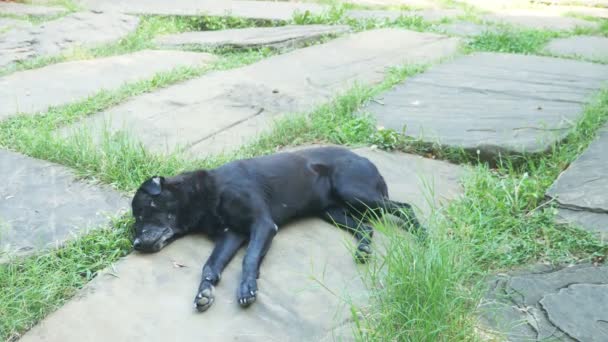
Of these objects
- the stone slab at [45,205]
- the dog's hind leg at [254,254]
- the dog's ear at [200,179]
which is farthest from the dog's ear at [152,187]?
the dog's hind leg at [254,254]

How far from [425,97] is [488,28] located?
128 inches

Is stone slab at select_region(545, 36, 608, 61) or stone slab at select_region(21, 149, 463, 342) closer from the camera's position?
stone slab at select_region(21, 149, 463, 342)

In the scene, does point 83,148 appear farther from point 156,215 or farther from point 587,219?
point 587,219

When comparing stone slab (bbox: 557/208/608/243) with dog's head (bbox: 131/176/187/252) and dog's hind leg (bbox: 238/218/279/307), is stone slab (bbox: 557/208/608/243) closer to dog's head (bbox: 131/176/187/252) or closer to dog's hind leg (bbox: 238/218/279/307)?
dog's hind leg (bbox: 238/218/279/307)

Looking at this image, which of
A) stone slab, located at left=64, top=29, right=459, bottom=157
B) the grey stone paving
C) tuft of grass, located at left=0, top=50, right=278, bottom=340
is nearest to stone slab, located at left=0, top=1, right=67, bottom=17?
tuft of grass, located at left=0, top=50, right=278, bottom=340

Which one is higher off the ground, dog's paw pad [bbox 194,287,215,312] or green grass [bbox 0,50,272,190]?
green grass [bbox 0,50,272,190]

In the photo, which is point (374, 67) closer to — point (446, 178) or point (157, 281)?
point (446, 178)

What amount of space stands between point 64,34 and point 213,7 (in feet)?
7.62

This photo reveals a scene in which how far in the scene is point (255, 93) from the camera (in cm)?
563

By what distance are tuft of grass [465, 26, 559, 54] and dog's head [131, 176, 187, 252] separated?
15.1 feet

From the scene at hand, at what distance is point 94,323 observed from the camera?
8.99 feet

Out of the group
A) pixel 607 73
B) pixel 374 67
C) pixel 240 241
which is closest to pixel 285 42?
pixel 374 67

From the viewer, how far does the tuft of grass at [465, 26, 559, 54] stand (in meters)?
7.11

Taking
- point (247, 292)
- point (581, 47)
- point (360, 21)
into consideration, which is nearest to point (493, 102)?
point (581, 47)
